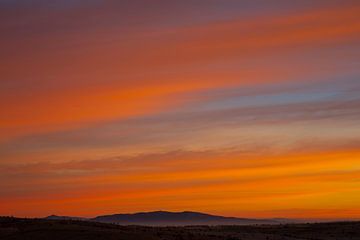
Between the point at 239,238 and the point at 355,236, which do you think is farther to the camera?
the point at 355,236

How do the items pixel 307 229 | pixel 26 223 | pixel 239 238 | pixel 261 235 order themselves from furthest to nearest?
A: pixel 307 229 → pixel 261 235 → pixel 239 238 → pixel 26 223

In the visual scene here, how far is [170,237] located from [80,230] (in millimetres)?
8884

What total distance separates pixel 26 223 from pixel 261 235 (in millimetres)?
23943

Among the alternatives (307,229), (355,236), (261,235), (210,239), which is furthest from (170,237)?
(307,229)

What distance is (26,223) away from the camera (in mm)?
49000

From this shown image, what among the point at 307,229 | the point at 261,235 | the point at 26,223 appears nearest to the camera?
the point at 26,223

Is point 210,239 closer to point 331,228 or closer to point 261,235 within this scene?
point 261,235

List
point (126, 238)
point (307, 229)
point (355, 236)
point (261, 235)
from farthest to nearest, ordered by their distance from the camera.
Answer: point (307, 229)
point (355, 236)
point (261, 235)
point (126, 238)

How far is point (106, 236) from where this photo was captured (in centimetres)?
4262

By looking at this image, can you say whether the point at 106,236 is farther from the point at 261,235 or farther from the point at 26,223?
the point at 261,235

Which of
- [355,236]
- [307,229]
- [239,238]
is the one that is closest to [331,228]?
[307,229]

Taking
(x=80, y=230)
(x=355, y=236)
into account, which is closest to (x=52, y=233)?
(x=80, y=230)

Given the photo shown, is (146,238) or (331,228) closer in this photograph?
(146,238)

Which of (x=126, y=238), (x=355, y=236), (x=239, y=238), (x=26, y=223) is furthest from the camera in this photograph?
(x=355, y=236)
